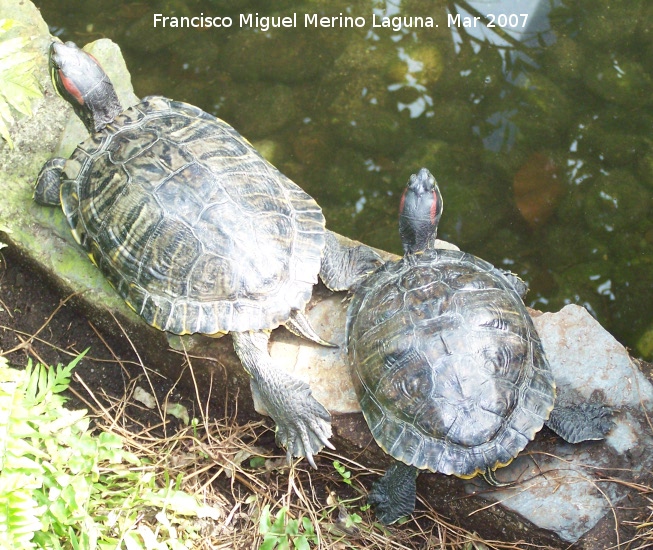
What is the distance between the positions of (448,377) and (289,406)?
83 centimetres

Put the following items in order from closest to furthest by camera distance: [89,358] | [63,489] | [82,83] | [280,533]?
[63,489] < [280,533] < [82,83] < [89,358]

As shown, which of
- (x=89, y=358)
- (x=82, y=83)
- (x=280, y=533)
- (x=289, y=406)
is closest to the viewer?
(x=280, y=533)

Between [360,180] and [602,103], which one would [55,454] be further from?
[602,103]

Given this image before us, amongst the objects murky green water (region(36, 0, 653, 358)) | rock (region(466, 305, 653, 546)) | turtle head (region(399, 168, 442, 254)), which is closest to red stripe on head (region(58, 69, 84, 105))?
murky green water (region(36, 0, 653, 358))

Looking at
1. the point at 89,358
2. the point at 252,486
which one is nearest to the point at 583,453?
the point at 252,486

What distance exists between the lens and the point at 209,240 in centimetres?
327

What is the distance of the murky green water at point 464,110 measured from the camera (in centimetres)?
457

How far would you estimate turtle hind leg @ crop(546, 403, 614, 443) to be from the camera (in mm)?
3184

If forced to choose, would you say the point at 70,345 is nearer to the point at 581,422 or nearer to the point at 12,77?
the point at 12,77

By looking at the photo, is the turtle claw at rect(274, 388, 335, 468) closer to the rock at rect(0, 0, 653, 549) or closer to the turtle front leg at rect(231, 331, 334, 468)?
the turtle front leg at rect(231, 331, 334, 468)

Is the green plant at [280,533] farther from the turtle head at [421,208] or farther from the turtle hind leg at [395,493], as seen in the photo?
the turtle head at [421,208]

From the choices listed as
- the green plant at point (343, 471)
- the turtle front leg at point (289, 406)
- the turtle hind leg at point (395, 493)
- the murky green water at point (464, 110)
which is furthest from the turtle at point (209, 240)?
the murky green water at point (464, 110)

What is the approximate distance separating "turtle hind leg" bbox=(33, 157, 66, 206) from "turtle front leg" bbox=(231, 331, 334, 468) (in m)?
1.51

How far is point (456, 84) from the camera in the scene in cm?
497
